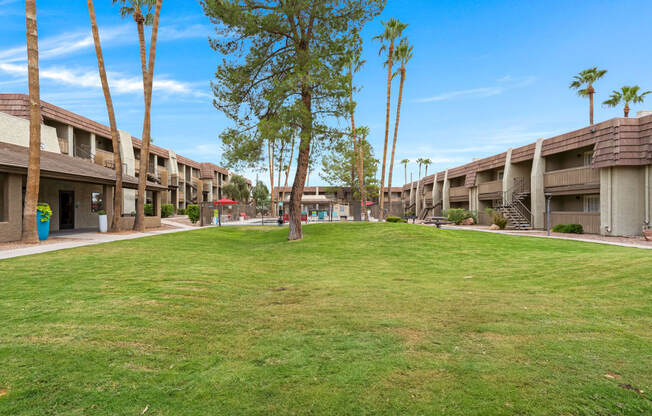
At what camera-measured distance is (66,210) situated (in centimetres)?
2311

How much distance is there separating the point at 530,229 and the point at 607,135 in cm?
887

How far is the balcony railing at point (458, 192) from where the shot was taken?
40.3 m

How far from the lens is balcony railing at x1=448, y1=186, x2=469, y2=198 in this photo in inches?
1588

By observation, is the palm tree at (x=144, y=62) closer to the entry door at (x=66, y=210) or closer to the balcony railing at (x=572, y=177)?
the entry door at (x=66, y=210)

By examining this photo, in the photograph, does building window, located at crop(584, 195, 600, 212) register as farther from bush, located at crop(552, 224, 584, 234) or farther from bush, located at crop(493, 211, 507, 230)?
bush, located at crop(493, 211, 507, 230)

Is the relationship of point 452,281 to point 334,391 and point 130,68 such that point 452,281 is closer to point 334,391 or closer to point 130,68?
point 334,391

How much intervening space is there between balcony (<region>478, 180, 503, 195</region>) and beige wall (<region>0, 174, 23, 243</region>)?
3347 centimetres

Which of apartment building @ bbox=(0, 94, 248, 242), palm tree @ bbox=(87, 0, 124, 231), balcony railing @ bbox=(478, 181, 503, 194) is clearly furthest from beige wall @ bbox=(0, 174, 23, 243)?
balcony railing @ bbox=(478, 181, 503, 194)

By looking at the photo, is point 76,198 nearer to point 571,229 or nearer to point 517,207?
point 571,229

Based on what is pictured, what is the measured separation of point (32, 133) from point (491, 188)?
111ft

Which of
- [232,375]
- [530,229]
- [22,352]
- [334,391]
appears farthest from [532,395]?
[530,229]

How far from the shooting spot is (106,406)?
2.79 m

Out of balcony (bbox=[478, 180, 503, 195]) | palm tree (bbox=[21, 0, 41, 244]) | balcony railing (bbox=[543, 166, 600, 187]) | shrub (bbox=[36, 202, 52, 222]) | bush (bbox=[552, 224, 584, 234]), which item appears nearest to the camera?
palm tree (bbox=[21, 0, 41, 244])

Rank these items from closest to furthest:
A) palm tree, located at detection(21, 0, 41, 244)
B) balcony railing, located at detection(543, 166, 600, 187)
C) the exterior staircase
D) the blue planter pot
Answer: palm tree, located at detection(21, 0, 41, 244), the blue planter pot, balcony railing, located at detection(543, 166, 600, 187), the exterior staircase
